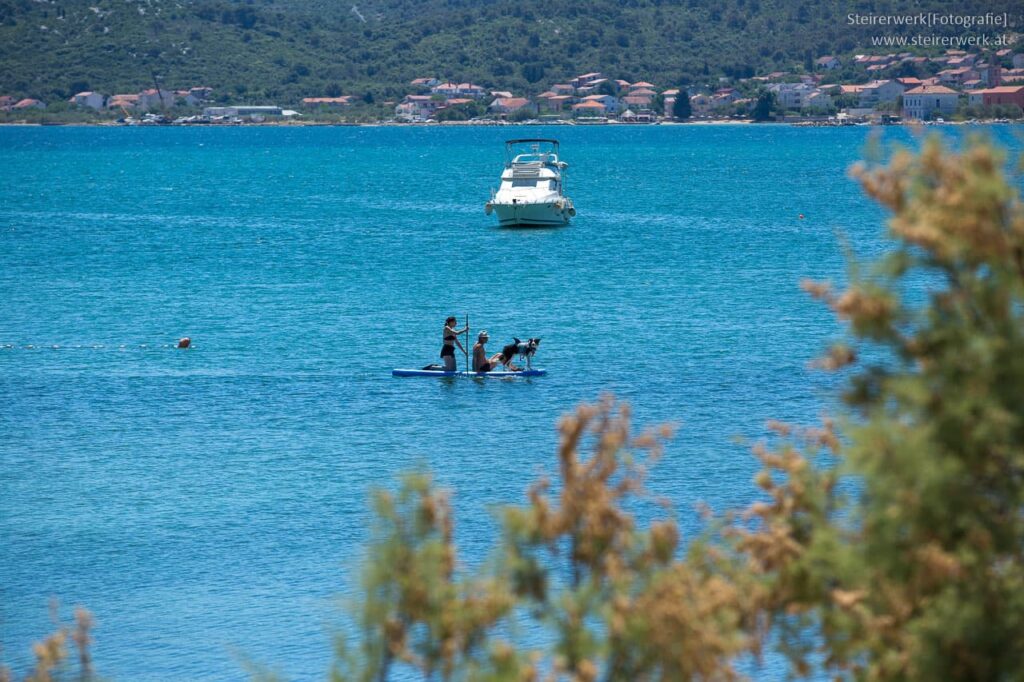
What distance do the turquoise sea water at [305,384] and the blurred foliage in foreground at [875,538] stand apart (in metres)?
3.00

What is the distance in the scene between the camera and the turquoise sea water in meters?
20.2

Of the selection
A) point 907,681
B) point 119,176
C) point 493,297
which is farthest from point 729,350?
point 119,176

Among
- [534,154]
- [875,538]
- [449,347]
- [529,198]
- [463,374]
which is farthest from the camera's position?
[534,154]

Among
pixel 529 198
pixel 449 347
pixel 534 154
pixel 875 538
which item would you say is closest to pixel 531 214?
pixel 529 198

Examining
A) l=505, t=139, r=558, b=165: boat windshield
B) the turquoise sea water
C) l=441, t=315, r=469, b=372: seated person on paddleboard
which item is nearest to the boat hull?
the turquoise sea water

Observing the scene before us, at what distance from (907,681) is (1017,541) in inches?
37.1

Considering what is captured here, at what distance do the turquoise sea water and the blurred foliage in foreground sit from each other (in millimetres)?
2997

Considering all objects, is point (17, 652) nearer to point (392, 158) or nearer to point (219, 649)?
point (219, 649)

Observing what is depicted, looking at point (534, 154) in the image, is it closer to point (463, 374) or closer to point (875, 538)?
point (463, 374)

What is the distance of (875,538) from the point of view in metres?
7.88

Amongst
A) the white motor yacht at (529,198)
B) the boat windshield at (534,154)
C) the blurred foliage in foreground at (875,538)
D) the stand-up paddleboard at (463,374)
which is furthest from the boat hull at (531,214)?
the blurred foliage in foreground at (875,538)

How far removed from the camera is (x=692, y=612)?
26.3ft

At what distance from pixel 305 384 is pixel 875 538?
25723 millimetres

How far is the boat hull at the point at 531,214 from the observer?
67.3 metres
